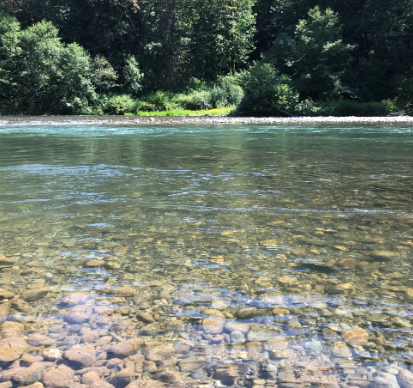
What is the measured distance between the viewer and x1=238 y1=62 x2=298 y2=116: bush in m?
30.4

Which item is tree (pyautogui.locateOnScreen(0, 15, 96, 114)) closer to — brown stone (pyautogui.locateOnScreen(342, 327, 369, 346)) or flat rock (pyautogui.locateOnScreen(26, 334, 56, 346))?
flat rock (pyautogui.locateOnScreen(26, 334, 56, 346))

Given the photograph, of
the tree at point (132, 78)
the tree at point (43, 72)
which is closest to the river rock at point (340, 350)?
the tree at point (43, 72)

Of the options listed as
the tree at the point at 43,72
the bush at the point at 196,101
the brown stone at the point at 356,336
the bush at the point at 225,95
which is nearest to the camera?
the brown stone at the point at 356,336

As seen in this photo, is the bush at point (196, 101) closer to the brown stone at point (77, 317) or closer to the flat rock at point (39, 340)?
the brown stone at point (77, 317)

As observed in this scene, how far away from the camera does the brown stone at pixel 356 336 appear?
2.41 metres

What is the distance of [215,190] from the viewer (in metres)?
6.69

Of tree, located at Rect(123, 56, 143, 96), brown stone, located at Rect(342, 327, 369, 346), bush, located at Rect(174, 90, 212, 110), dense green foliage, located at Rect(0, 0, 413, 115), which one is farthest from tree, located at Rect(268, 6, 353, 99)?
brown stone, located at Rect(342, 327, 369, 346)

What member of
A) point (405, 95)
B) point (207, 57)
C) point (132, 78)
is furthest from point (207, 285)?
point (207, 57)

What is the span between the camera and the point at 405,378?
2080mm

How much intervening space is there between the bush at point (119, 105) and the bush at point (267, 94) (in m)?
11.3

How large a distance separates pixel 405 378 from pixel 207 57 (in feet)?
146

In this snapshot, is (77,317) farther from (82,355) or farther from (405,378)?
(405,378)

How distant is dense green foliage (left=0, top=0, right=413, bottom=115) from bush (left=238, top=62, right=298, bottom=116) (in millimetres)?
81

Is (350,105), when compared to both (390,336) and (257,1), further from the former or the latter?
(390,336)
